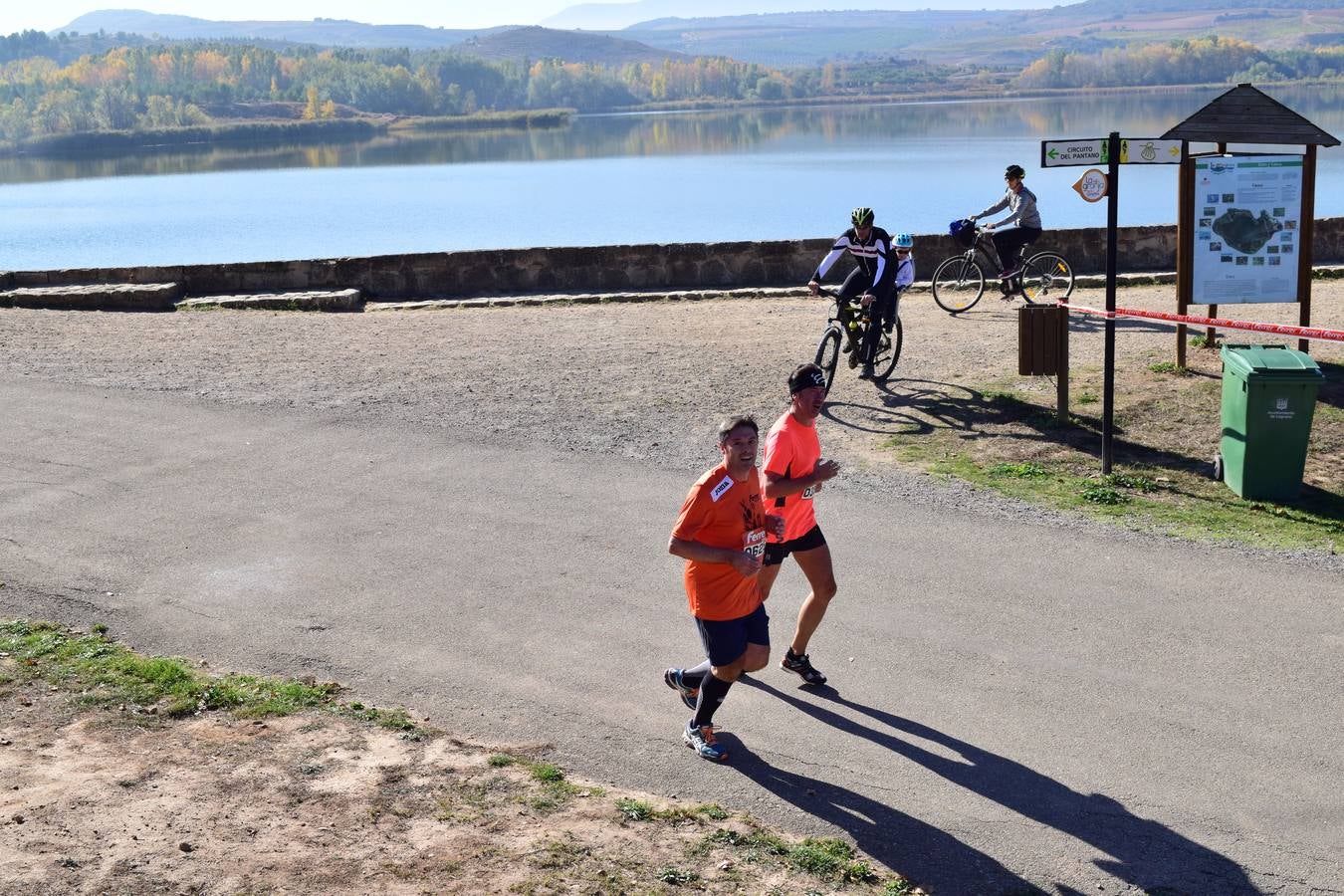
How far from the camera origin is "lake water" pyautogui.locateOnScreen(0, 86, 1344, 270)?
133ft

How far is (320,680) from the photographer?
6359 millimetres

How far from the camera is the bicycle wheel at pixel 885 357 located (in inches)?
483

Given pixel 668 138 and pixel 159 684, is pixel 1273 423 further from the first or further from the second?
pixel 668 138

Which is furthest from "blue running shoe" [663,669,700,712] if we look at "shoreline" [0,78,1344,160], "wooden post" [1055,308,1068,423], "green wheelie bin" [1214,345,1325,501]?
"shoreline" [0,78,1344,160]

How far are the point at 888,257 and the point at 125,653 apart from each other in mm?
7506

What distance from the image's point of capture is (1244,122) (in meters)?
11.5

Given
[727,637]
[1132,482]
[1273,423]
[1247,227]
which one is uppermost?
[1247,227]

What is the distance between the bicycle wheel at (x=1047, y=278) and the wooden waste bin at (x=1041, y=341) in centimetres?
625

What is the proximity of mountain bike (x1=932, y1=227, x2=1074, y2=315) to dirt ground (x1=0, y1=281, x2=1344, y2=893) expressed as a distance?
238mm

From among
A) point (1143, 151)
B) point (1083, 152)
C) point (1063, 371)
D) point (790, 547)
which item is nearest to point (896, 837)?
point (790, 547)

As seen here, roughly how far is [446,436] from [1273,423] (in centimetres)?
612

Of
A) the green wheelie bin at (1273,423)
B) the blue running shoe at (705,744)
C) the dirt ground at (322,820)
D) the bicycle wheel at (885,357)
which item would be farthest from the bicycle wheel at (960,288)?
the dirt ground at (322,820)

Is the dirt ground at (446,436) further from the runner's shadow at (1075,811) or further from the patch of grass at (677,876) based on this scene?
the runner's shadow at (1075,811)

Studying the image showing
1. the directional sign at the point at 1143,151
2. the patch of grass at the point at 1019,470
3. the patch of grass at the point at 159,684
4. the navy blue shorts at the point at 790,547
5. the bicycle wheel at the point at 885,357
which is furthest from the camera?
the bicycle wheel at the point at 885,357
